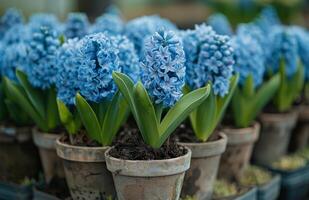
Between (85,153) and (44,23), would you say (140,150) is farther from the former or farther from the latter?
(44,23)

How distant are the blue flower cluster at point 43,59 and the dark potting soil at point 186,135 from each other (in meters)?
0.51

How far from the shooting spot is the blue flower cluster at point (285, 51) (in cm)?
249

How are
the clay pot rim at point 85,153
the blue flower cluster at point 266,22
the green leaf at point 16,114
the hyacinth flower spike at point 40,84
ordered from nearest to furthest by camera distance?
the clay pot rim at point 85,153
the hyacinth flower spike at point 40,84
the green leaf at point 16,114
the blue flower cluster at point 266,22

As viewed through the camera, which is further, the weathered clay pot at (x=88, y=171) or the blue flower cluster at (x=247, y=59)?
the blue flower cluster at (x=247, y=59)

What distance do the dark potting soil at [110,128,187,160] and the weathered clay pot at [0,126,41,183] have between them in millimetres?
573

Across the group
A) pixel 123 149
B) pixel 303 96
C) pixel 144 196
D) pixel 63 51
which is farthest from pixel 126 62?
pixel 303 96

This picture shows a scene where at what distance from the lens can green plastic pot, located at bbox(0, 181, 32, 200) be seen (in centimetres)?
201

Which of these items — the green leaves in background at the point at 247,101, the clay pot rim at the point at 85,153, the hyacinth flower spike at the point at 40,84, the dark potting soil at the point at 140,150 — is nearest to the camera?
the dark potting soil at the point at 140,150

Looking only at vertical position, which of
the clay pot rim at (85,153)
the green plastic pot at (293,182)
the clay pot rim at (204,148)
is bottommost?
the green plastic pot at (293,182)

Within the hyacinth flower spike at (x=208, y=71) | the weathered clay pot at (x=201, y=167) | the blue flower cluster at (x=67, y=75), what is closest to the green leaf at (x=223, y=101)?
the hyacinth flower spike at (x=208, y=71)

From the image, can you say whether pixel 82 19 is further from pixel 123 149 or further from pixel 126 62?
pixel 123 149

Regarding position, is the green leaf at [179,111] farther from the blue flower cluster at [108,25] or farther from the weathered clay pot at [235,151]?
the blue flower cluster at [108,25]

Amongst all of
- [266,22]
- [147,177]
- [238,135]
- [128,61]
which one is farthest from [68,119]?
[266,22]

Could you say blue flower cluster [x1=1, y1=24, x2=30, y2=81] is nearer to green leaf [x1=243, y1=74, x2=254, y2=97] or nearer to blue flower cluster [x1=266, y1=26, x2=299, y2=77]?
green leaf [x1=243, y1=74, x2=254, y2=97]
